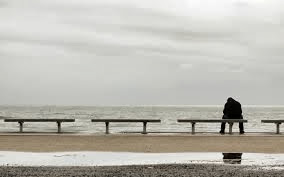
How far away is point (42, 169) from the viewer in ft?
39.7

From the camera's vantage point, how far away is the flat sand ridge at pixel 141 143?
17.5 metres

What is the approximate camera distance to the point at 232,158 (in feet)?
48.6

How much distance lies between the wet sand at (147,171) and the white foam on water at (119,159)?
977 mm

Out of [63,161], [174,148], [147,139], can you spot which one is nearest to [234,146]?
[174,148]

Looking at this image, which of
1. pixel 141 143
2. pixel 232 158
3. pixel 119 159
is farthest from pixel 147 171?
pixel 141 143

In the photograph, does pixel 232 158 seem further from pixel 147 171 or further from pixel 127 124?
pixel 127 124

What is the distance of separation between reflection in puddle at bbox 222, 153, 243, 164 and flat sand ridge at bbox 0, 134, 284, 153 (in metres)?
1.26

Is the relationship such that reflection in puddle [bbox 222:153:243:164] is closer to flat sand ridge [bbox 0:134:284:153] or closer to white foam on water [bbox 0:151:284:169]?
white foam on water [bbox 0:151:284:169]

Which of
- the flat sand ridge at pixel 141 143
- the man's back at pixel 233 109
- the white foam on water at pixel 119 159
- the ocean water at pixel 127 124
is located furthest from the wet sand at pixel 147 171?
the ocean water at pixel 127 124

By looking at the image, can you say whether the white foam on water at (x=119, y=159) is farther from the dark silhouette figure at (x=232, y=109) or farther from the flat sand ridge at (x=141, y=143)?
the dark silhouette figure at (x=232, y=109)

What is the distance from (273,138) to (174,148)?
5966 mm

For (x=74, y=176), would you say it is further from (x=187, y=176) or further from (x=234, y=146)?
(x=234, y=146)

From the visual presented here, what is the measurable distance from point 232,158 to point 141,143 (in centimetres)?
539

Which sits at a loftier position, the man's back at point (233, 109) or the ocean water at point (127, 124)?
the man's back at point (233, 109)
